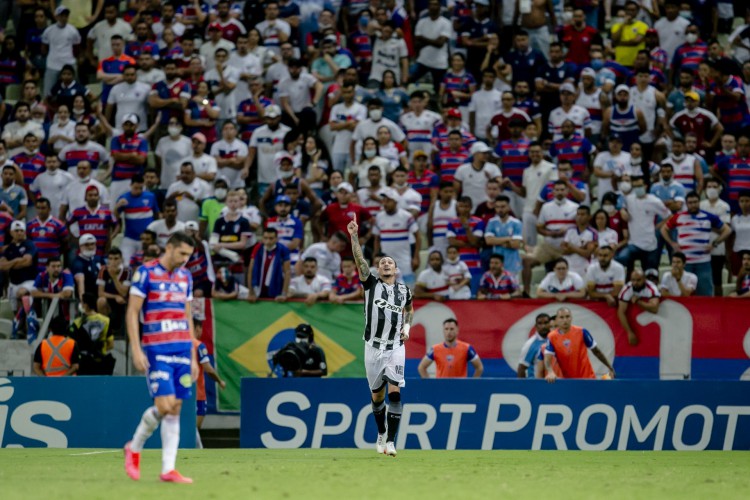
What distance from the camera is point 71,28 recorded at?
27562 millimetres

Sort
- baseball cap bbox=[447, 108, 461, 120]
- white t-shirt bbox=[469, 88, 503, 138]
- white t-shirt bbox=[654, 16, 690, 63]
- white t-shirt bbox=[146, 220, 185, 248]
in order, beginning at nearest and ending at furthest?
white t-shirt bbox=[146, 220, 185, 248], baseball cap bbox=[447, 108, 461, 120], white t-shirt bbox=[469, 88, 503, 138], white t-shirt bbox=[654, 16, 690, 63]

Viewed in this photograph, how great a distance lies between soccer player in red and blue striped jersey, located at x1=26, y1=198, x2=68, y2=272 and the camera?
22.6m

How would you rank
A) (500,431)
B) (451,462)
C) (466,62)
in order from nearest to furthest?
(451,462)
(500,431)
(466,62)

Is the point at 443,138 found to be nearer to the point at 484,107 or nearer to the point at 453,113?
the point at 453,113

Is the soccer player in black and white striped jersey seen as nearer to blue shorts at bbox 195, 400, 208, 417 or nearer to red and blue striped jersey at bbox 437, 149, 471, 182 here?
blue shorts at bbox 195, 400, 208, 417

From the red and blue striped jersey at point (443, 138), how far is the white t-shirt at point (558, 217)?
2.63m

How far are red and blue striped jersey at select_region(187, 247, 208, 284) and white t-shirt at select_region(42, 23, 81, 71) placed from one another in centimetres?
810

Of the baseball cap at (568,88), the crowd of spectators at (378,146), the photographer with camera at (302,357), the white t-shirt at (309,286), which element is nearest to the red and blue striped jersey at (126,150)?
the crowd of spectators at (378,146)

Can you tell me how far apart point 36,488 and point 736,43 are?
2070cm

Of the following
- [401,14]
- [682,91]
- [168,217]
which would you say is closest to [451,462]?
[168,217]

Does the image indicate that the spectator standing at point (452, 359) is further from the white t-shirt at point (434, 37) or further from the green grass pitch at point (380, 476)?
the white t-shirt at point (434, 37)

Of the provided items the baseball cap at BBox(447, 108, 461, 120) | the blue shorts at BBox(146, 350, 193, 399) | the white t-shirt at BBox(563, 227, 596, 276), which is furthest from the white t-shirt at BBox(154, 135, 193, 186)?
the blue shorts at BBox(146, 350, 193, 399)

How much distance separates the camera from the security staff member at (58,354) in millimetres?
19062

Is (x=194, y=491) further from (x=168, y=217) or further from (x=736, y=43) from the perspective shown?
(x=736, y=43)
